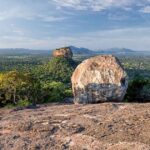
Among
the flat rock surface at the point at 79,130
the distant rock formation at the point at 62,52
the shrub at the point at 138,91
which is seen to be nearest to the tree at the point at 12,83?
the shrub at the point at 138,91

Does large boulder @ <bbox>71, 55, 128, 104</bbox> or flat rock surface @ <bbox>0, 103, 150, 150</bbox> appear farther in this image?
large boulder @ <bbox>71, 55, 128, 104</bbox>

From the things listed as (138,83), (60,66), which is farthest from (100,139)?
(60,66)

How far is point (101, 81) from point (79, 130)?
1392cm

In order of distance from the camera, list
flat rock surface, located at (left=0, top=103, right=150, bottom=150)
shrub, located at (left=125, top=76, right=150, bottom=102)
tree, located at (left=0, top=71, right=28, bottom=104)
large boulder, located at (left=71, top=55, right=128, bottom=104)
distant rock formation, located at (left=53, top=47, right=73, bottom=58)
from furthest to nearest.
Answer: distant rock formation, located at (left=53, top=47, right=73, bottom=58)
tree, located at (left=0, top=71, right=28, bottom=104)
shrub, located at (left=125, top=76, right=150, bottom=102)
large boulder, located at (left=71, top=55, right=128, bottom=104)
flat rock surface, located at (left=0, top=103, right=150, bottom=150)

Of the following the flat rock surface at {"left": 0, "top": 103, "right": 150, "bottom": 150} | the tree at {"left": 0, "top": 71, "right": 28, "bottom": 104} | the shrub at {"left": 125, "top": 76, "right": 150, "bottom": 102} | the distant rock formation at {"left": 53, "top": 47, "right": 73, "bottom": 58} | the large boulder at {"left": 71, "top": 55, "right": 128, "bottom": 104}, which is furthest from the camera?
the distant rock formation at {"left": 53, "top": 47, "right": 73, "bottom": 58}

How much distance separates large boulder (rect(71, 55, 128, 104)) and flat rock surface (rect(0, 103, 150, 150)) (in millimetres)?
10875

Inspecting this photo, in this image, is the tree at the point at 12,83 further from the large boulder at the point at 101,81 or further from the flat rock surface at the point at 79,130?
the flat rock surface at the point at 79,130

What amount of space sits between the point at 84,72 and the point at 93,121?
531 inches

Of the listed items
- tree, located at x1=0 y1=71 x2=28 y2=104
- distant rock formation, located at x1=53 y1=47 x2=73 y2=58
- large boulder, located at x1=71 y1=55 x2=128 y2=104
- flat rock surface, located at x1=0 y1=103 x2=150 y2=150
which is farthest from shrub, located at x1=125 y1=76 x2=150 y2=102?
distant rock formation, located at x1=53 y1=47 x2=73 y2=58

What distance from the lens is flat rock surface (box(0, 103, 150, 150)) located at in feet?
36.1

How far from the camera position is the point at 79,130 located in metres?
12.1

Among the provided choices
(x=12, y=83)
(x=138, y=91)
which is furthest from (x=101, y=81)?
(x=12, y=83)

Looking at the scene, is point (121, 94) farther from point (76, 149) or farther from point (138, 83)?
point (76, 149)

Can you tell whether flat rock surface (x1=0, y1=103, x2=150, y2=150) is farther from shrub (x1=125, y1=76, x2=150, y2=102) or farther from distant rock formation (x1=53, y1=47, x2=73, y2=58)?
distant rock formation (x1=53, y1=47, x2=73, y2=58)
